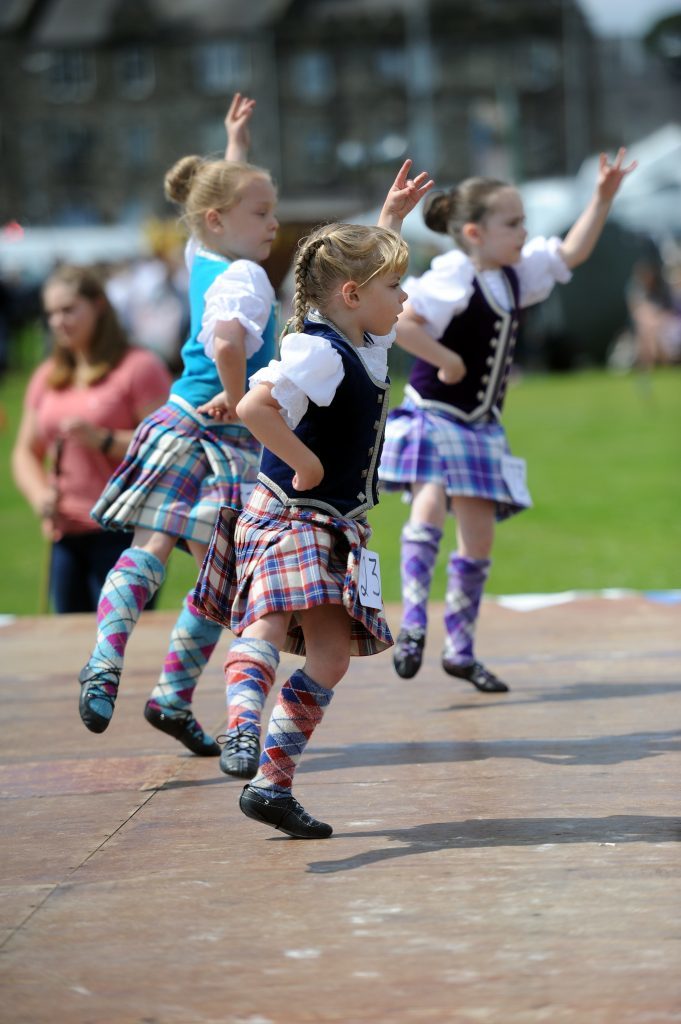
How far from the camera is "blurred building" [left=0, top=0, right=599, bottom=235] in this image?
8238 centimetres

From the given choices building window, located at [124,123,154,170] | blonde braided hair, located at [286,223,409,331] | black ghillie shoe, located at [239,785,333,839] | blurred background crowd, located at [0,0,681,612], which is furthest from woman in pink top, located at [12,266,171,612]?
building window, located at [124,123,154,170]

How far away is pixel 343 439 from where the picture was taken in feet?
12.0

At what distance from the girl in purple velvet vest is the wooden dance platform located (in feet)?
1.26

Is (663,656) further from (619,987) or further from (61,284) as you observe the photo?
(619,987)

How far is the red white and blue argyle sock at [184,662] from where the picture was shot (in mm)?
4477

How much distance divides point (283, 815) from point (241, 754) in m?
0.18

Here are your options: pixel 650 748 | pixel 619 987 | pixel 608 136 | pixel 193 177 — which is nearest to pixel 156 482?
pixel 193 177

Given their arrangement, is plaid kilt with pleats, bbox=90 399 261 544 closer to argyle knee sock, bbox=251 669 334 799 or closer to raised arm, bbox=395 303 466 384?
raised arm, bbox=395 303 466 384

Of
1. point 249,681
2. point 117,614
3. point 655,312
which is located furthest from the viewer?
point 655,312

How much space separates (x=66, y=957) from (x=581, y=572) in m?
6.65

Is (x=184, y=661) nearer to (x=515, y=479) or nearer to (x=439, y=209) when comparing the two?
(x=515, y=479)

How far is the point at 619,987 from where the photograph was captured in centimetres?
258

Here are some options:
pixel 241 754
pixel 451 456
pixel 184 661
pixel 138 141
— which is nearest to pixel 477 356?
pixel 451 456

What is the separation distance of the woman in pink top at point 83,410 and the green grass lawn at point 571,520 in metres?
2.39
